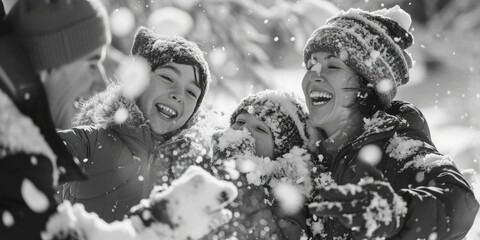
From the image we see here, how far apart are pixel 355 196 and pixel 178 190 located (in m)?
0.61

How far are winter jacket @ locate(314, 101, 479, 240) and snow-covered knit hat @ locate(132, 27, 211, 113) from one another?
3.07 ft

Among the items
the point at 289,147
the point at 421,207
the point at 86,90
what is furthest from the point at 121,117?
the point at 421,207

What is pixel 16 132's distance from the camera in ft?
5.62

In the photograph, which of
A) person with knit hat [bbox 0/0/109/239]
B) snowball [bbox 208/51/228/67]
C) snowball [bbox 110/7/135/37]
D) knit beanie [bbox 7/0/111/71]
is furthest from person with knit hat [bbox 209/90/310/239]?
snowball [bbox 208/51/228/67]

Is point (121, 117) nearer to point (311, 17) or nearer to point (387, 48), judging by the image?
Answer: point (387, 48)

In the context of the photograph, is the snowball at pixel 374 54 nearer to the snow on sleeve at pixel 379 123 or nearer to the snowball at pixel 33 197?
the snow on sleeve at pixel 379 123

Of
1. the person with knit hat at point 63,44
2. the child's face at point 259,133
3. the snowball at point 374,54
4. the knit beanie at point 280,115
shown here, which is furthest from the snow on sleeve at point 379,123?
the person with knit hat at point 63,44

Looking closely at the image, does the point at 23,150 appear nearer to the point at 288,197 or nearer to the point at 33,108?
the point at 33,108

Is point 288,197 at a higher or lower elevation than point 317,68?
lower

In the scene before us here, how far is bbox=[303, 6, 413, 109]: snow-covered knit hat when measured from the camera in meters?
2.97

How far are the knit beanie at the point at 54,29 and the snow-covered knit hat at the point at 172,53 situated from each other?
4.90ft

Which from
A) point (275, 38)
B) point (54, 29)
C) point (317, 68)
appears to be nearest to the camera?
point (54, 29)

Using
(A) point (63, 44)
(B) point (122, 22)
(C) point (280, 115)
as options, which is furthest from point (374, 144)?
(B) point (122, 22)

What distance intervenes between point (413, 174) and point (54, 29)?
64.6 inches
